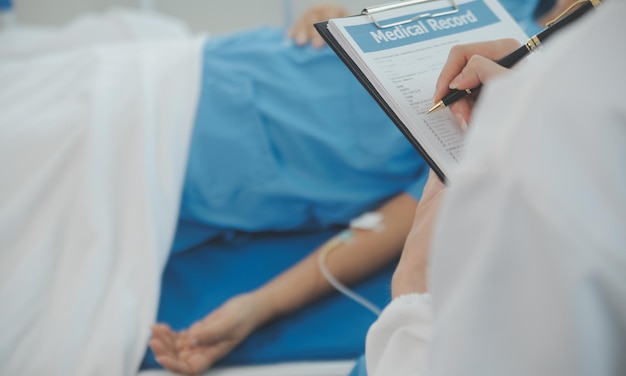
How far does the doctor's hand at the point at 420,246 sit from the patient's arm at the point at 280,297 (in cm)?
19

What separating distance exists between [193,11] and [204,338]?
1478 millimetres

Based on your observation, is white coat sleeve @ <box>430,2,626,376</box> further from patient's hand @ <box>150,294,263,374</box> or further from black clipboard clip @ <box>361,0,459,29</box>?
patient's hand @ <box>150,294,263,374</box>

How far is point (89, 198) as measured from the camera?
92cm

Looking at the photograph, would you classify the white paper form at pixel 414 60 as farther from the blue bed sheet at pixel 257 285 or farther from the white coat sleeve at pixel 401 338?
the blue bed sheet at pixel 257 285

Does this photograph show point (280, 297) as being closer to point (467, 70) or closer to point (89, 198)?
point (89, 198)

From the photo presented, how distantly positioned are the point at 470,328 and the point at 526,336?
3 centimetres

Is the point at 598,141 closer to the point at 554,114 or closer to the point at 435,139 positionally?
the point at 554,114

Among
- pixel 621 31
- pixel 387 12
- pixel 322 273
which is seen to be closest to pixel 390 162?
pixel 322 273

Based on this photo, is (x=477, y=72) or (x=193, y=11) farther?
(x=193, y=11)

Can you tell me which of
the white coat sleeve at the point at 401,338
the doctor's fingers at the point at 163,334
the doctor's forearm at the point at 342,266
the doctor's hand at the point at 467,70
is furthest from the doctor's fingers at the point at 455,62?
the doctor's fingers at the point at 163,334

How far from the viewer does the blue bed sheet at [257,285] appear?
2.79 ft

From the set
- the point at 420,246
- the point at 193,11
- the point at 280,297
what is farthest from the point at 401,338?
the point at 193,11

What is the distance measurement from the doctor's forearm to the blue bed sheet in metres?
0.02

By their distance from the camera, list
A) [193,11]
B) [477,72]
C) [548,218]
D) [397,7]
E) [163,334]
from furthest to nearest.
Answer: [193,11] → [163,334] → [397,7] → [477,72] → [548,218]
